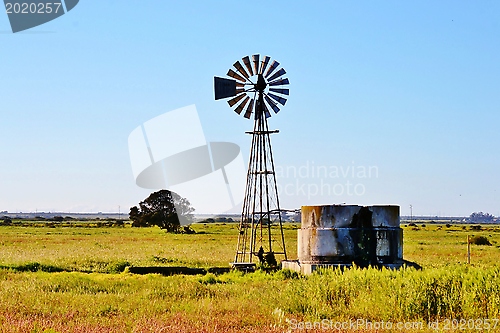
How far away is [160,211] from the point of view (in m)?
102

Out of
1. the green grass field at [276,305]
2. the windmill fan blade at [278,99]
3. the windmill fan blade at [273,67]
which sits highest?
the windmill fan blade at [273,67]

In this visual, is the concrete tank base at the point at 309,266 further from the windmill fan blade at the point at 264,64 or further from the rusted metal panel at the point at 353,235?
the windmill fan blade at the point at 264,64

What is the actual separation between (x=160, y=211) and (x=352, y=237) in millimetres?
81437

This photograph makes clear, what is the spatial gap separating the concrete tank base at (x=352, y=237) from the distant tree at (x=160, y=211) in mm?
72014

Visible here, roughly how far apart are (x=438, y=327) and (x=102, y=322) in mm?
6127

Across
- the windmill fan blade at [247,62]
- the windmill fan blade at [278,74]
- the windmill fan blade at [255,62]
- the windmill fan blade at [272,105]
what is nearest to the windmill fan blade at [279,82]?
the windmill fan blade at [278,74]

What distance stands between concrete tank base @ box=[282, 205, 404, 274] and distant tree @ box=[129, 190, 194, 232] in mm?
72014

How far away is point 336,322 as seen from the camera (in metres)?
13.1

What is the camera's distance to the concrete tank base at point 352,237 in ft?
74.6

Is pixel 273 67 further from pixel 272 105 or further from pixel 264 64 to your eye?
pixel 272 105

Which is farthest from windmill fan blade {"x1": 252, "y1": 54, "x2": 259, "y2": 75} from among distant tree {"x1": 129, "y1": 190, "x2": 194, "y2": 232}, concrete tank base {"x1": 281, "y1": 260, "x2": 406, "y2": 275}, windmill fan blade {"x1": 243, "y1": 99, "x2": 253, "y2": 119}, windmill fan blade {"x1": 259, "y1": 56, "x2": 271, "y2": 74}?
distant tree {"x1": 129, "y1": 190, "x2": 194, "y2": 232}

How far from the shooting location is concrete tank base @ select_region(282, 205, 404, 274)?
74.6 feet

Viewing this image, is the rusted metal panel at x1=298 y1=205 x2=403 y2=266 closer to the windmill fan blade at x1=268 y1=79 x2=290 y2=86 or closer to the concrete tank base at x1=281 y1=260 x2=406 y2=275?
the concrete tank base at x1=281 y1=260 x2=406 y2=275

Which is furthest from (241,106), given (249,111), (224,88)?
(224,88)
